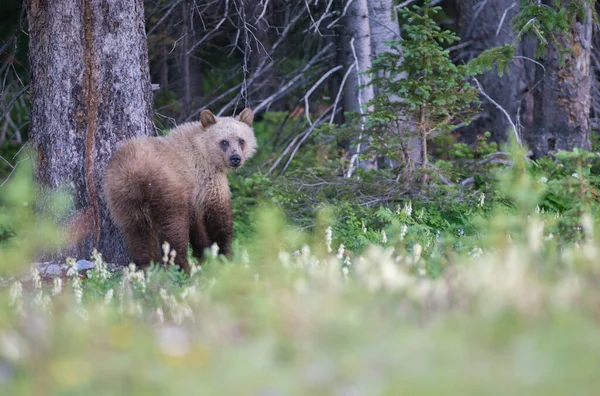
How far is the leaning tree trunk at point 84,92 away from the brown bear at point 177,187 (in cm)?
31

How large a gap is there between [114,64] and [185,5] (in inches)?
154

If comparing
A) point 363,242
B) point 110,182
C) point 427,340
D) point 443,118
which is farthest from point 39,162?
point 427,340

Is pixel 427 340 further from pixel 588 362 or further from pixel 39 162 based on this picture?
pixel 39 162

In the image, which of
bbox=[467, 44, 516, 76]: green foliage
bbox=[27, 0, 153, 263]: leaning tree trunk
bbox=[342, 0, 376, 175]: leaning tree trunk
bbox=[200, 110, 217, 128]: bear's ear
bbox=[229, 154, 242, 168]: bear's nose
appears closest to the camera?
bbox=[27, 0, 153, 263]: leaning tree trunk

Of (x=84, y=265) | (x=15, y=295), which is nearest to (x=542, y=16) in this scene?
(x=84, y=265)

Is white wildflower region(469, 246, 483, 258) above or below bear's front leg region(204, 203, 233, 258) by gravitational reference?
above

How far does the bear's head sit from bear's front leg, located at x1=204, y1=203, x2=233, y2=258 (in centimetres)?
48

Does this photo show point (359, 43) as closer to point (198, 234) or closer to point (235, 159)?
point (235, 159)

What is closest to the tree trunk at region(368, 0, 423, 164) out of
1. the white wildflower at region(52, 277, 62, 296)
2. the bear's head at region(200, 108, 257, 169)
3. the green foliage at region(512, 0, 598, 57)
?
the bear's head at region(200, 108, 257, 169)

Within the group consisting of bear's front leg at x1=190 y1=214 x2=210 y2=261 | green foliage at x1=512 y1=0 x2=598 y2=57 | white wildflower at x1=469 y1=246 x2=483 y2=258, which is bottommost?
bear's front leg at x1=190 y1=214 x2=210 y2=261

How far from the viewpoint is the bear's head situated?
8141 millimetres

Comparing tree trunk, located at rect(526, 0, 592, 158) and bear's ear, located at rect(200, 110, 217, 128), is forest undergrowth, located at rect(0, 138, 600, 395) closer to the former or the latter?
bear's ear, located at rect(200, 110, 217, 128)

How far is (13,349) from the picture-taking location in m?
3.03

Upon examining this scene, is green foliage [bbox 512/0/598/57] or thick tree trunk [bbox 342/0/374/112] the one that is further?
thick tree trunk [bbox 342/0/374/112]
